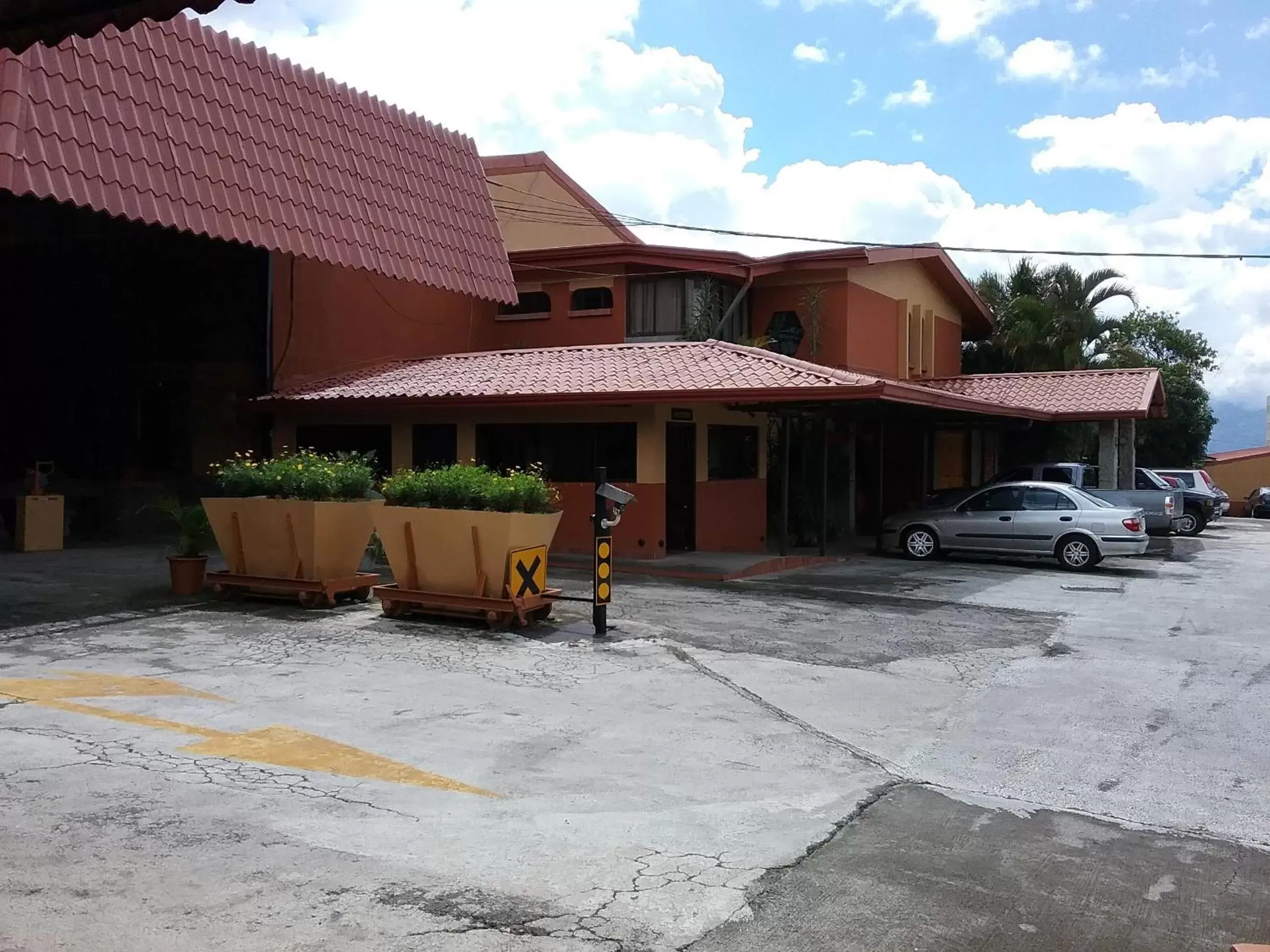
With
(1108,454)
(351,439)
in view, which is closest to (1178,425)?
(1108,454)

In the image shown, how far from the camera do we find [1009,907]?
4723 mm

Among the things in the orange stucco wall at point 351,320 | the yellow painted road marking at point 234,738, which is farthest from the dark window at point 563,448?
the yellow painted road marking at point 234,738

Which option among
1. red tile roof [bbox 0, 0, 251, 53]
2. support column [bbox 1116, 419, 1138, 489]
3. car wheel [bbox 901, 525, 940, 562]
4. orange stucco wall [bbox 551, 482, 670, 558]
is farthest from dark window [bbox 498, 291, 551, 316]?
red tile roof [bbox 0, 0, 251, 53]

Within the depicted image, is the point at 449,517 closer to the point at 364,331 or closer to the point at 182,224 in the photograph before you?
the point at 182,224

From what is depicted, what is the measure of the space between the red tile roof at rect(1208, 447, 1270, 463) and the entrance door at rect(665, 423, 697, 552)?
34549mm

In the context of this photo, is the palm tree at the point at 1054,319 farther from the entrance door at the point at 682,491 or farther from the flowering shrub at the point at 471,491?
the flowering shrub at the point at 471,491

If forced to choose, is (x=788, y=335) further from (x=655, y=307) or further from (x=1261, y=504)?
(x=1261, y=504)

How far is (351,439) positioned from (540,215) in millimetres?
9301

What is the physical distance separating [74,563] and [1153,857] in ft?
48.3

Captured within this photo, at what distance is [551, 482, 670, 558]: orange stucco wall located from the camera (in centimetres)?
1756

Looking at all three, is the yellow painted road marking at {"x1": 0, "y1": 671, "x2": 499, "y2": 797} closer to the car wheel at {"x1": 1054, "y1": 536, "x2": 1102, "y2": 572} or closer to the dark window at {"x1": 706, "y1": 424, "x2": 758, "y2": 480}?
the dark window at {"x1": 706, "y1": 424, "x2": 758, "y2": 480}

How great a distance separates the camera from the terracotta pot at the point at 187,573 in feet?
42.9

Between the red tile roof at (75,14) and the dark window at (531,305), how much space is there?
820 inches

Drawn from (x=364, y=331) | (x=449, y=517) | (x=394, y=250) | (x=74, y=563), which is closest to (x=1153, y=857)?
(x=449, y=517)
